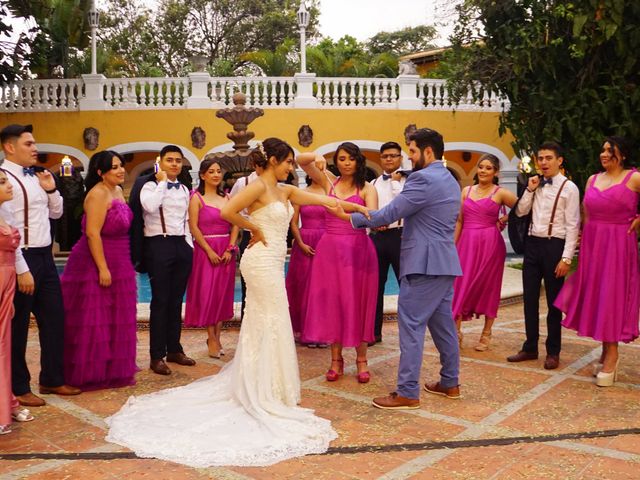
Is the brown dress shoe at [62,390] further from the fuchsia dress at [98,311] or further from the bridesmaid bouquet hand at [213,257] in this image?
the bridesmaid bouquet hand at [213,257]

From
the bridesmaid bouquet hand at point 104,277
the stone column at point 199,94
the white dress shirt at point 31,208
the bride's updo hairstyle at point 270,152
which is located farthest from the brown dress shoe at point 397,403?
the stone column at point 199,94

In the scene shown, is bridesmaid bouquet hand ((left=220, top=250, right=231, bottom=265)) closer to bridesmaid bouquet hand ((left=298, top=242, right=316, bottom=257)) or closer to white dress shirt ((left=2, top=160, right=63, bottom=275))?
bridesmaid bouquet hand ((left=298, top=242, right=316, bottom=257))

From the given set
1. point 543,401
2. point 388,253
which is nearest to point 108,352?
point 388,253

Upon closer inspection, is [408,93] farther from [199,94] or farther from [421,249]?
[421,249]

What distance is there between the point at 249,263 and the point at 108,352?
1.37m

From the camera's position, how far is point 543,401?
4711 millimetres

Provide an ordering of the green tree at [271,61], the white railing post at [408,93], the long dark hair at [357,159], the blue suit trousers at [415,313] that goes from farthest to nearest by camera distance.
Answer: the green tree at [271,61]
the white railing post at [408,93]
the long dark hair at [357,159]
the blue suit trousers at [415,313]

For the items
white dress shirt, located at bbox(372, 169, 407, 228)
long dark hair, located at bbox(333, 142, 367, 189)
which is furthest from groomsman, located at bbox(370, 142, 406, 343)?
long dark hair, located at bbox(333, 142, 367, 189)

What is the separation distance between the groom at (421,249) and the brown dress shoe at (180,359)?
1.89m

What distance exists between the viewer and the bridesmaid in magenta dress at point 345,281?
5.08 m

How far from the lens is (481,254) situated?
20.1ft

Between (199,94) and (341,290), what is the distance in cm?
1255

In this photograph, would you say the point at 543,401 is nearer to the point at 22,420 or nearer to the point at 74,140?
the point at 22,420

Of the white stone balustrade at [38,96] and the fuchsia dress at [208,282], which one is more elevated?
the white stone balustrade at [38,96]
